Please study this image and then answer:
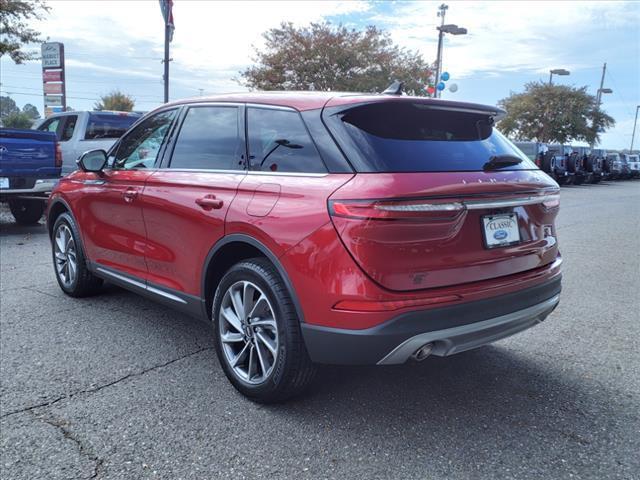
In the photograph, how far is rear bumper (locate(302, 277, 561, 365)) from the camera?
253 centimetres

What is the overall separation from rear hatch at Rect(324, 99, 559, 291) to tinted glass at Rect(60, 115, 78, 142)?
10.7 metres

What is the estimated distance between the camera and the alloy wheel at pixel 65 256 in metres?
5.08

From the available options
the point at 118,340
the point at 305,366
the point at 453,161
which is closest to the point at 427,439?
the point at 305,366

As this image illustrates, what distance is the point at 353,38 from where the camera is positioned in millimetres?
30359

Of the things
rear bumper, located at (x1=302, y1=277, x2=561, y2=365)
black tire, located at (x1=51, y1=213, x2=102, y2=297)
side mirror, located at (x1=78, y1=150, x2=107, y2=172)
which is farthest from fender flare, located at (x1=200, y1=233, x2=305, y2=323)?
black tire, located at (x1=51, y1=213, x2=102, y2=297)

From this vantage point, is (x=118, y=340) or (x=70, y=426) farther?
(x=118, y=340)

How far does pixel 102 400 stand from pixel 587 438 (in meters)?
2.56

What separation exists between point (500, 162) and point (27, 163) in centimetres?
797

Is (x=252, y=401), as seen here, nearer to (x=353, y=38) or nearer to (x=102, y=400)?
(x=102, y=400)

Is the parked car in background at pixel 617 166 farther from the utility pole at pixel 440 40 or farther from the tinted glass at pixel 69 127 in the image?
the tinted glass at pixel 69 127

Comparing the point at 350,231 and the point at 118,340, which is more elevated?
the point at 350,231

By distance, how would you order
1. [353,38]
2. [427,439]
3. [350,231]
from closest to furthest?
[350,231], [427,439], [353,38]

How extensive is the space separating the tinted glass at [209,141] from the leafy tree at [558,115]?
1815 inches

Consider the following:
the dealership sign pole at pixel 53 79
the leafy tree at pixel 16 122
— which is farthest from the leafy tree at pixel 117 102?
the dealership sign pole at pixel 53 79
